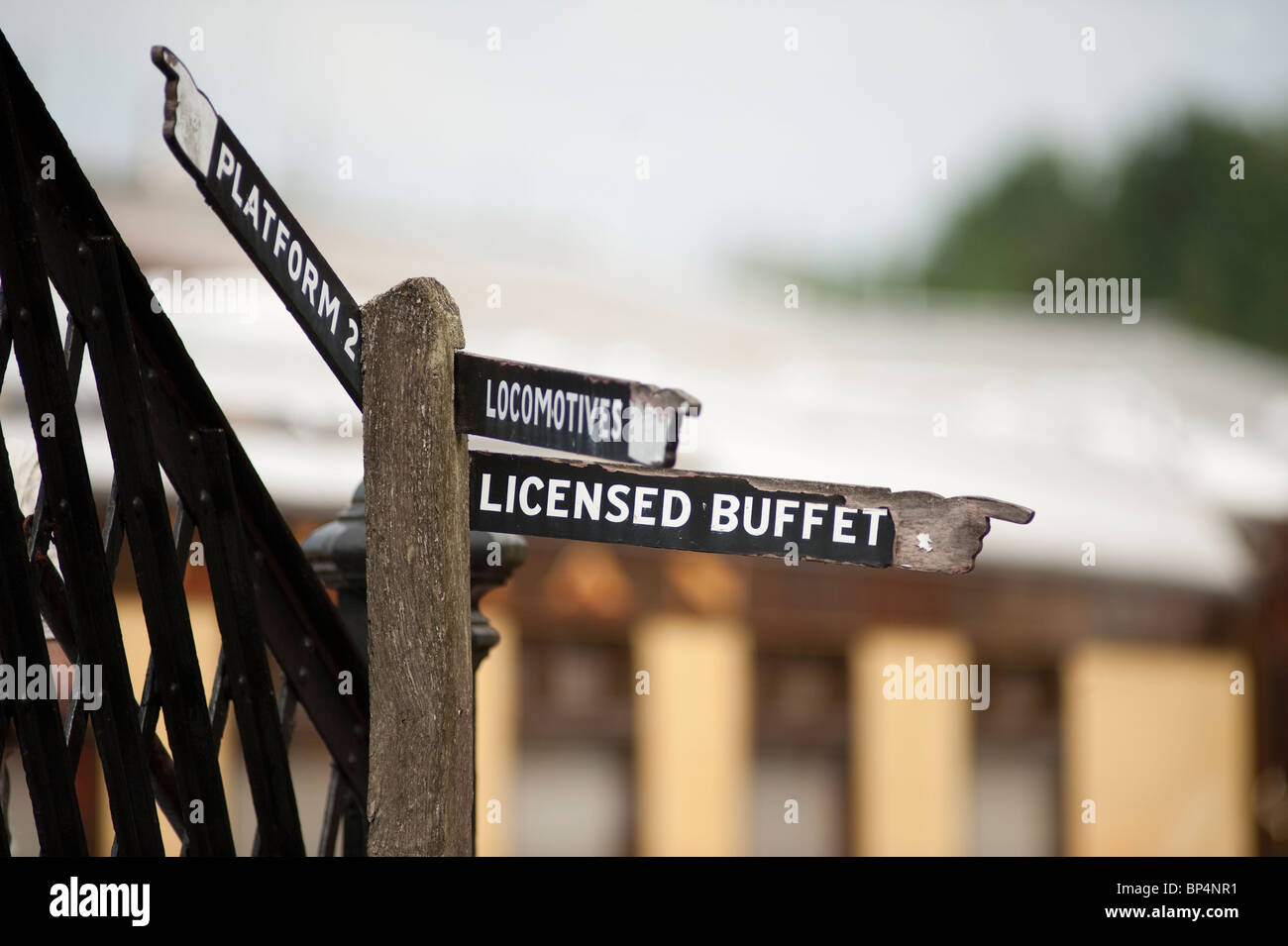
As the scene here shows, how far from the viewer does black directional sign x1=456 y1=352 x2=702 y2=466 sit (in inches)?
79.4

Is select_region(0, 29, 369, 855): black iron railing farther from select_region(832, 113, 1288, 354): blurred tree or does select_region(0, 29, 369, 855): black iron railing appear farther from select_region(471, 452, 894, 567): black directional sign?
select_region(832, 113, 1288, 354): blurred tree

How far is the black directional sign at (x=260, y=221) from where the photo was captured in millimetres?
1743

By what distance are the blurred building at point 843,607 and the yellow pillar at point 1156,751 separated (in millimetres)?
20

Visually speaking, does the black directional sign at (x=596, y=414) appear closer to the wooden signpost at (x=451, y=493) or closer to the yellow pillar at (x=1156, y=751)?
the wooden signpost at (x=451, y=493)

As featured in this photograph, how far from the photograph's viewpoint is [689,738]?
8.31m

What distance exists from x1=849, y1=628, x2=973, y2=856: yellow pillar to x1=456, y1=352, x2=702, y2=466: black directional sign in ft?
22.9

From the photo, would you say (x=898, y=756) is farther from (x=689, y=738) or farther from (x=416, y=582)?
(x=416, y=582)

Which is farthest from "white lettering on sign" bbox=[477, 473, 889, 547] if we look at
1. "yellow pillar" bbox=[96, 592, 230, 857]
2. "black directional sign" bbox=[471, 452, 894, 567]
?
"yellow pillar" bbox=[96, 592, 230, 857]

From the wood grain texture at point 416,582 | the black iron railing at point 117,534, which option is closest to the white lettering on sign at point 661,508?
→ the wood grain texture at point 416,582

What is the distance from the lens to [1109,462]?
10.2 m
